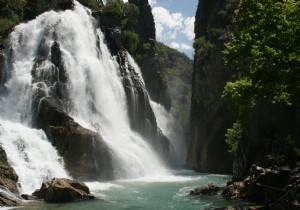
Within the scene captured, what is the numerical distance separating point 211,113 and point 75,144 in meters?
24.3

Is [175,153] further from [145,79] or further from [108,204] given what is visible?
[108,204]

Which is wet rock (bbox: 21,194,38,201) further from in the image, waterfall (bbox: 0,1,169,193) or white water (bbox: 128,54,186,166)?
white water (bbox: 128,54,186,166)

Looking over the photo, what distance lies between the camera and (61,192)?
27156mm

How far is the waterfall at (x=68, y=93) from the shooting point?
1462 inches

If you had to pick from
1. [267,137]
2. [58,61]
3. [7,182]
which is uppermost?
[58,61]

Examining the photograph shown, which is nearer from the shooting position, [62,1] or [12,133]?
[12,133]

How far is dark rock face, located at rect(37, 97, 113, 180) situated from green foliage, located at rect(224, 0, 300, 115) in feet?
74.5

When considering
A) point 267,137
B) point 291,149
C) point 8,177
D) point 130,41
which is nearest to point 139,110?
point 130,41

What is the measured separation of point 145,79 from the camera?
280 ft

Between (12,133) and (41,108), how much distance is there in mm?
6832

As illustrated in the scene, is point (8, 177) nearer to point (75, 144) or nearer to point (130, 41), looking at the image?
point (75, 144)

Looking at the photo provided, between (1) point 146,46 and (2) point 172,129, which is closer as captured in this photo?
(2) point 172,129

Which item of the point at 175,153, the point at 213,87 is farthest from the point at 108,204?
the point at 175,153

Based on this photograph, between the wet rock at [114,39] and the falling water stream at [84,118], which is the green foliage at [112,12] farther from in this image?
the falling water stream at [84,118]
